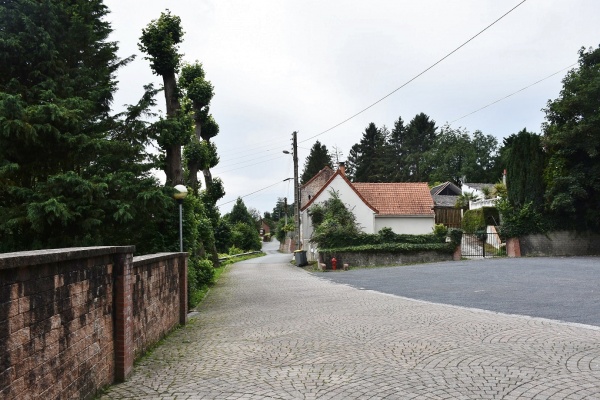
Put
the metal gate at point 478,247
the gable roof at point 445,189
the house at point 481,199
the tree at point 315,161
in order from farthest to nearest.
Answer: the tree at point 315,161 → the gable roof at point 445,189 → the house at point 481,199 → the metal gate at point 478,247

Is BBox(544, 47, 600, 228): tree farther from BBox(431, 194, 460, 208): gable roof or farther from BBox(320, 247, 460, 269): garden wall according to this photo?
BBox(431, 194, 460, 208): gable roof

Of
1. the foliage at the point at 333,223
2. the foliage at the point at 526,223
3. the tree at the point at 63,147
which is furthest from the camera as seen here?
the foliage at the point at 526,223

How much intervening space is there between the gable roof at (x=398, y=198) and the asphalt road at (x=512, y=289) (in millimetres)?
18269

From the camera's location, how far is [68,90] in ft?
45.3

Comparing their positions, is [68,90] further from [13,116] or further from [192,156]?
[192,156]

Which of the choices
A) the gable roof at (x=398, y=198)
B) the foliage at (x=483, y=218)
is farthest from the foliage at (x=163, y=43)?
the foliage at (x=483, y=218)

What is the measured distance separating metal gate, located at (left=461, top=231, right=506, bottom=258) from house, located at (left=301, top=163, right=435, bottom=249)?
7491 mm

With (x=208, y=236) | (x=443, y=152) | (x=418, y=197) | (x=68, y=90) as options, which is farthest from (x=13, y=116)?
(x=443, y=152)

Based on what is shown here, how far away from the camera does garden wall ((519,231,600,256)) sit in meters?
29.9

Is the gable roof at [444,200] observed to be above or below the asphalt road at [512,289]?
above

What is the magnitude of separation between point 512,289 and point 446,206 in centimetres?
4370

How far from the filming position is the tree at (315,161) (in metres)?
95.3

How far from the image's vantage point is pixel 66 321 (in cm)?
430

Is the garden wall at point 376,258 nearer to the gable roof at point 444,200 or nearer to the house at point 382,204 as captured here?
the house at point 382,204
